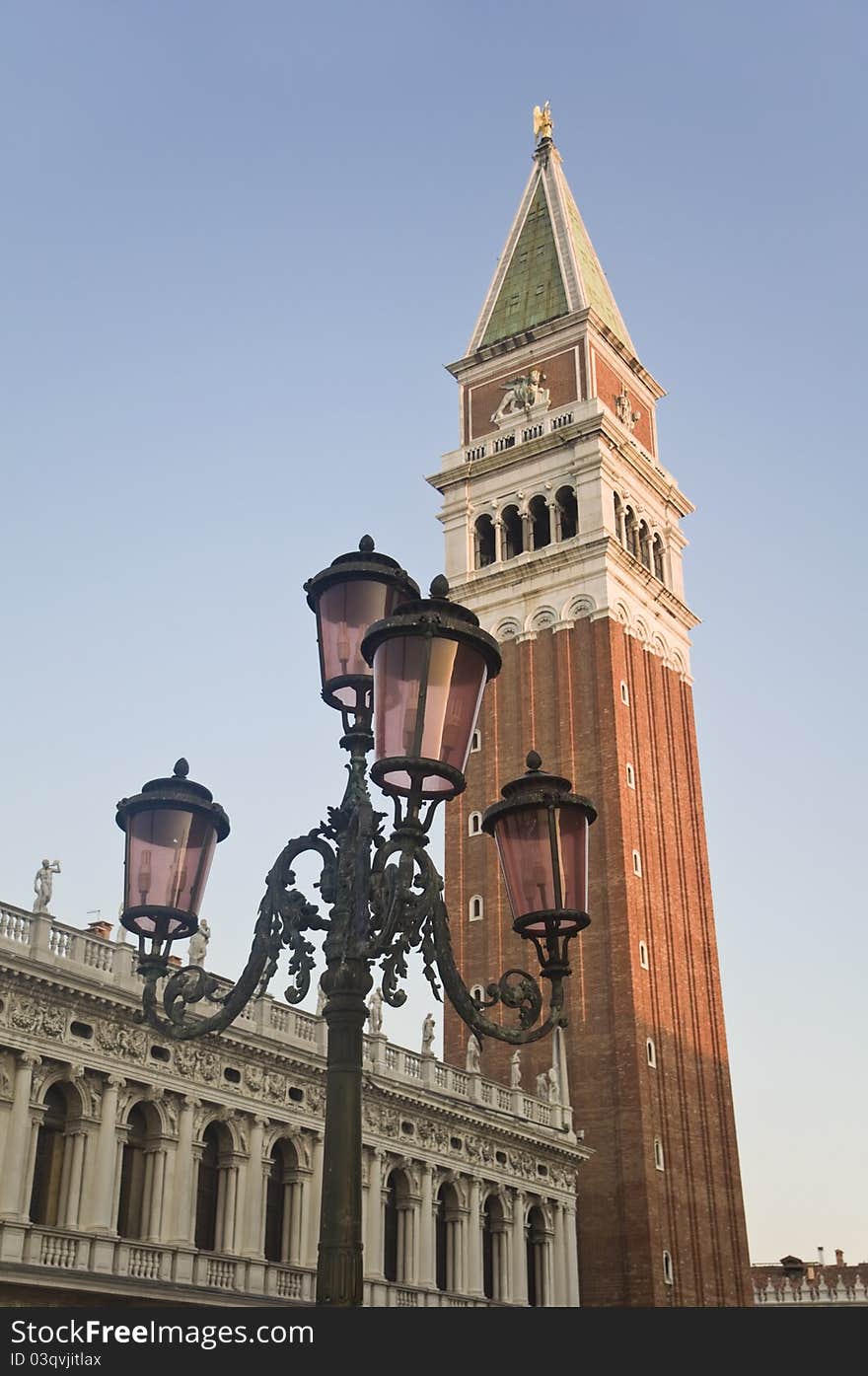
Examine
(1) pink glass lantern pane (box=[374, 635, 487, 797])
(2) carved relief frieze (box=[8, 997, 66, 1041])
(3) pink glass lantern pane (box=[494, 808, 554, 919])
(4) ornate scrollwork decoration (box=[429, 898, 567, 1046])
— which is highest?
(2) carved relief frieze (box=[8, 997, 66, 1041])

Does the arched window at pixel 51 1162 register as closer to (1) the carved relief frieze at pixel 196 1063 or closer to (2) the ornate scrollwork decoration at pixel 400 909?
(1) the carved relief frieze at pixel 196 1063

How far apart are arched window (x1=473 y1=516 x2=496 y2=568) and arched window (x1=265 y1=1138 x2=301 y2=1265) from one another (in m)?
27.7

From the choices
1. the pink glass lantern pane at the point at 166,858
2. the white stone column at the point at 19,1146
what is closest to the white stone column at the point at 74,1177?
the white stone column at the point at 19,1146

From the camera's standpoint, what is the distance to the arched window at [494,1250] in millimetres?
36031

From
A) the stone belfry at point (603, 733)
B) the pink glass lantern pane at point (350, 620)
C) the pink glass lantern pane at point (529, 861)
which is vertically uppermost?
the stone belfry at point (603, 733)

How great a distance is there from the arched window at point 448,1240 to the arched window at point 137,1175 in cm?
982

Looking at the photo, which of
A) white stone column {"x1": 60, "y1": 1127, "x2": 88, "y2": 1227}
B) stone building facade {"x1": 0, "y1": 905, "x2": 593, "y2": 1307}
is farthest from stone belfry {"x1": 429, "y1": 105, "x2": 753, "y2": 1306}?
white stone column {"x1": 60, "y1": 1127, "x2": 88, "y2": 1227}

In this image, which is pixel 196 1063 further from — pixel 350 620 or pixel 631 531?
pixel 631 531

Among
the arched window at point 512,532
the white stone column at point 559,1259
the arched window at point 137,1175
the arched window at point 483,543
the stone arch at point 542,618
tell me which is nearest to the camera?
the arched window at point 137,1175

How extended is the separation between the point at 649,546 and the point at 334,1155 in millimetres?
48568

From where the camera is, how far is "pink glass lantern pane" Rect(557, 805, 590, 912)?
8.95 meters

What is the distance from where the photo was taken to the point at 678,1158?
1710 inches

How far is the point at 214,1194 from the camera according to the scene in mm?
28156

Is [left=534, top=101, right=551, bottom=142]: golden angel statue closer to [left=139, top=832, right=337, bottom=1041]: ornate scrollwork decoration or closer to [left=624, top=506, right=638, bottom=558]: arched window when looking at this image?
[left=624, top=506, right=638, bottom=558]: arched window
